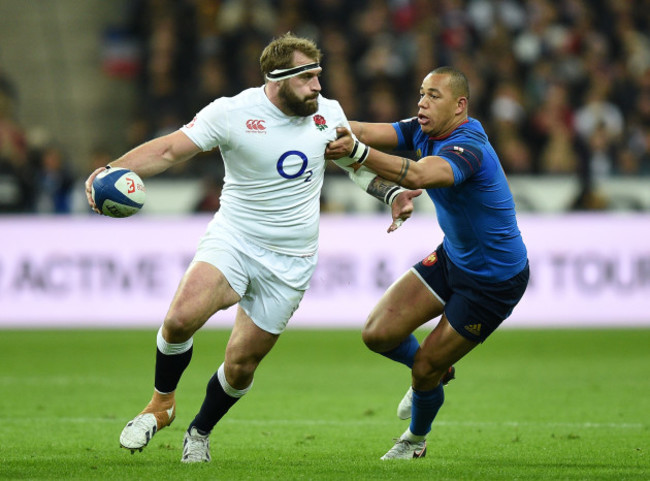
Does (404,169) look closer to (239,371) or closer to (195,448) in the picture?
(239,371)

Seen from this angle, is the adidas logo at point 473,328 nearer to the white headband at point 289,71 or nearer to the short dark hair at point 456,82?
the short dark hair at point 456,82

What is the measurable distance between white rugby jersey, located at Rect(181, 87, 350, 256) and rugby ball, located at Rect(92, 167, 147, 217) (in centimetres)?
47

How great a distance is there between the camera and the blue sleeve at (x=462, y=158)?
21.6ft

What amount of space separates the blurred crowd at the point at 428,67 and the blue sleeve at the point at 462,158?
9.24 metres

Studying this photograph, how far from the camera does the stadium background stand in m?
14.5

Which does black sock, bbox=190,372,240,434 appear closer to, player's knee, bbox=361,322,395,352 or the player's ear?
player's knee, bbox=361,322,395,352

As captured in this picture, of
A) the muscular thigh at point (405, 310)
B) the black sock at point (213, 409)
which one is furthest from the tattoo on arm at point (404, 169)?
the black sock at point (213, 409)

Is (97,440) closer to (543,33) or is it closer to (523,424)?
(523,424)

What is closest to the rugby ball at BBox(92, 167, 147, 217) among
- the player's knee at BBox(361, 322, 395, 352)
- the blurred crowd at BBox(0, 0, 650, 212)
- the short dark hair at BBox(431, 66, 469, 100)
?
the player's knee at BBox(361, 322, 395, 352)

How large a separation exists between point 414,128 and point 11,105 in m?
12.1

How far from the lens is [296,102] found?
258 inches

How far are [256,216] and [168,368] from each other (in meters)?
1.02

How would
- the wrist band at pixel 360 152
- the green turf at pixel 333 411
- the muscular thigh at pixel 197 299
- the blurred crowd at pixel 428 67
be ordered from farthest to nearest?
the blurred crowd at pixel 428 67 < the wrist band at pixel 360 152 < the green turf at pixel 333 411 < the muscular thigh at pixel 197 299

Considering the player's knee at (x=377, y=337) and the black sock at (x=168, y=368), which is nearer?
the black sock at (x=168, y=368)
